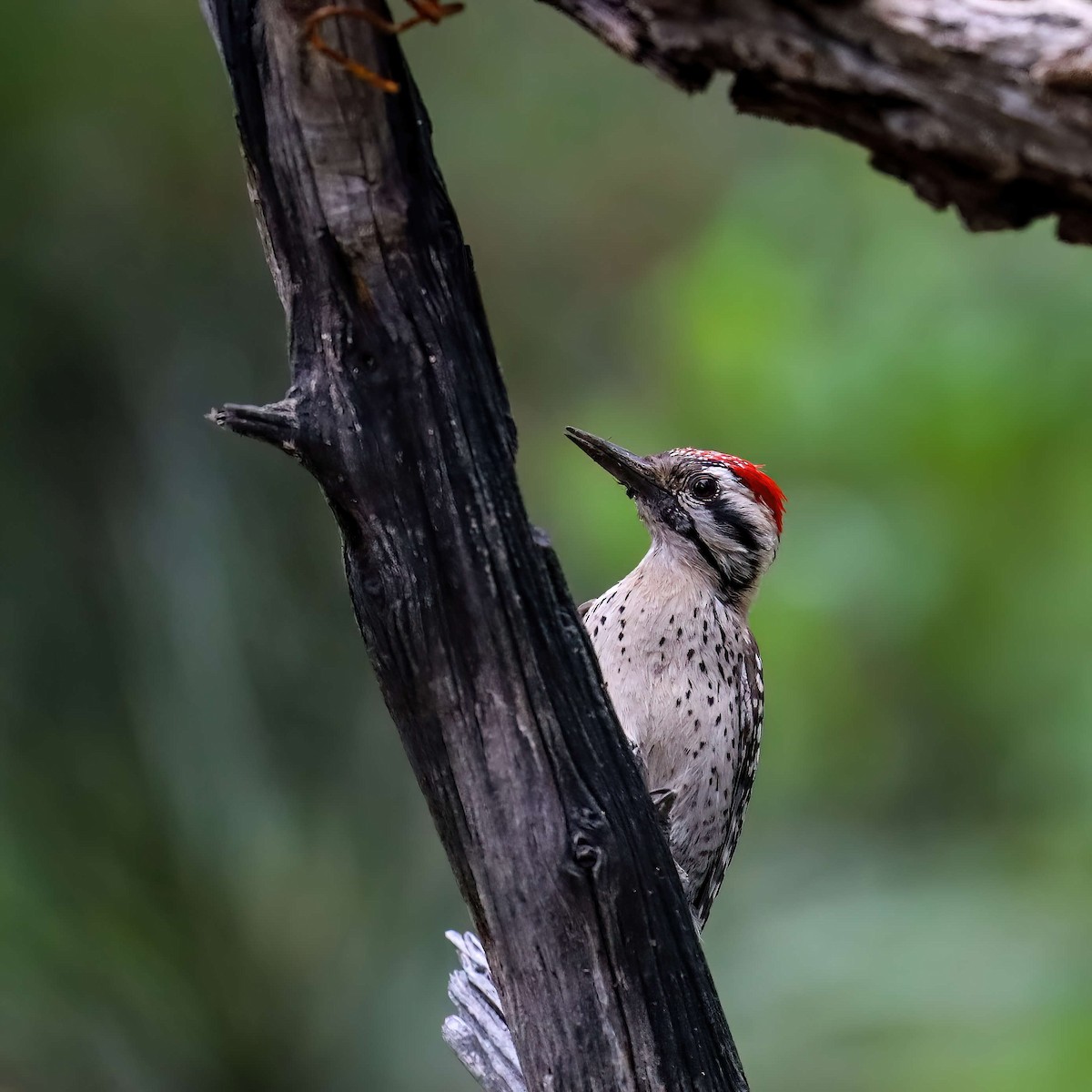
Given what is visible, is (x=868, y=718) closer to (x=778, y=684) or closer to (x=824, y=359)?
(x=778, y=684)

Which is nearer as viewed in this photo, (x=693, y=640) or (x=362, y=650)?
(x=693, y=640)

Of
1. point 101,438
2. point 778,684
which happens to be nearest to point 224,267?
point 101,438

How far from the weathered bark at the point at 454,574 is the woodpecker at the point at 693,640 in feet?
4.25

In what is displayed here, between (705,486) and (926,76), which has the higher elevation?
(705,486)

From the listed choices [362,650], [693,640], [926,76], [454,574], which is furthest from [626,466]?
[362,650]

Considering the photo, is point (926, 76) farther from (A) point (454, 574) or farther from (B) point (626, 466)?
(B) point (626, 466)

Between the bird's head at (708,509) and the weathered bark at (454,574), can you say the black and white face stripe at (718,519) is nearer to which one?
the bird's head at (708,509)

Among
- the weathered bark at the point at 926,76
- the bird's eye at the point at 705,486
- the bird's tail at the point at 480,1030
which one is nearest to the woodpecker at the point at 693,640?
the bird's eye at the point at 705,486

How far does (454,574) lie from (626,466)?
184 centimetres

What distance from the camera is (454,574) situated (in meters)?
1.95

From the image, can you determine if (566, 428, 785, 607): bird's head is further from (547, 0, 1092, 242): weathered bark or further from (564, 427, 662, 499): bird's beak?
(547, 0, 1092, 242): weathered bark

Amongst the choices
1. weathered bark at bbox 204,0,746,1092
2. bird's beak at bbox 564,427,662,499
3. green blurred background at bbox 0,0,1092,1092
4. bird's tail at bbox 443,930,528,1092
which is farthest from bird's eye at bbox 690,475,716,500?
green blurred background at bbox 0,0,1092,1092

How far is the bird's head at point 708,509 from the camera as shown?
12.3 feet

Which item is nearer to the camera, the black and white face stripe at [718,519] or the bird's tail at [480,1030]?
the bird's tail at [480,1030]
